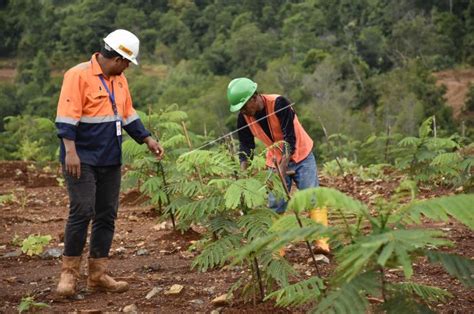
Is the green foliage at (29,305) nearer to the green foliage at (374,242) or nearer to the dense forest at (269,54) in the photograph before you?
the green foliage at (374,242)

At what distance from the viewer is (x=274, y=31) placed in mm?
62781

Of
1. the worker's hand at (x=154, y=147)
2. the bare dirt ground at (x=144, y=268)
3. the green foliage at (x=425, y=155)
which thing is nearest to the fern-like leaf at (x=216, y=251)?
the bare dirt ground at (x=144, y=268)

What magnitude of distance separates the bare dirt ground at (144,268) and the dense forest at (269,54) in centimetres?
1755

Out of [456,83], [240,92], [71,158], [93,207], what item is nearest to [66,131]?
[71,158]

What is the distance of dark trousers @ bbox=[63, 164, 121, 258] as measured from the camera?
15.5 feet

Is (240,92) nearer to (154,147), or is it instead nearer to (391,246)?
(154,147)

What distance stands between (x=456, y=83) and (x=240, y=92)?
45.2 m

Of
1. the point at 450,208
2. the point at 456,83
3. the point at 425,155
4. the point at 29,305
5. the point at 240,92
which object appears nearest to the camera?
the point at 450,208

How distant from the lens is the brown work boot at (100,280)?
4949mm

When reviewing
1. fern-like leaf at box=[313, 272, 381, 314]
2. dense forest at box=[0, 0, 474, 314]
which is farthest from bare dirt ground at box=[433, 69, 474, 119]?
fern-like leaf at box=[313, 272, 381, 314]

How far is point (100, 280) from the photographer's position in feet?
16.3

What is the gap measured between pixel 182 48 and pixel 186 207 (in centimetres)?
6103

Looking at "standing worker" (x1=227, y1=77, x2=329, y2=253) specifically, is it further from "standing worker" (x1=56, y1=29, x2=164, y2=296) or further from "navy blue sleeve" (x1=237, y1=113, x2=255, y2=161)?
"standing worker" (x1=56, y1=29, x2=164, y2=296)

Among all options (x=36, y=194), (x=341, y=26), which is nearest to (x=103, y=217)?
(x=36, y=194)
